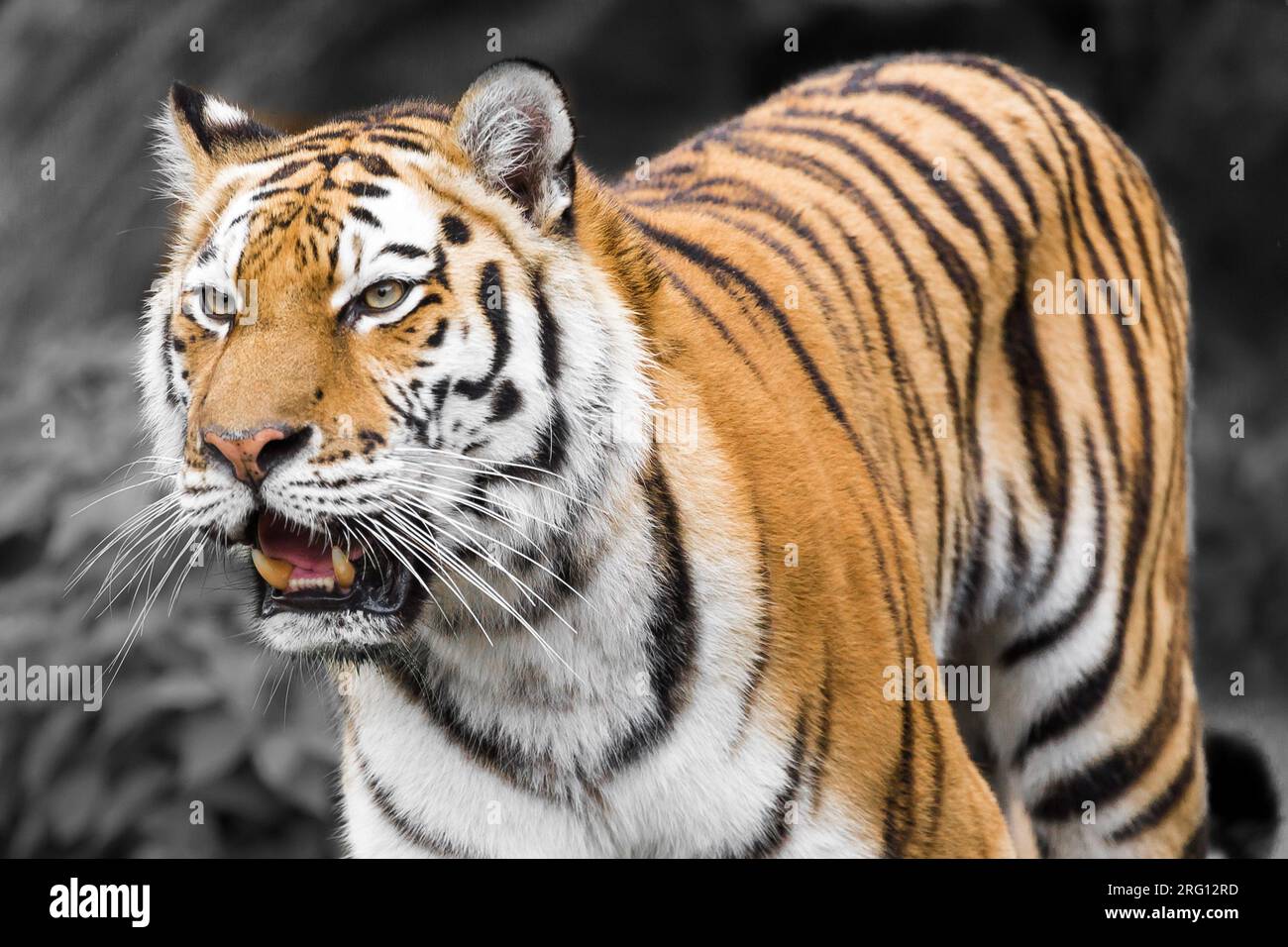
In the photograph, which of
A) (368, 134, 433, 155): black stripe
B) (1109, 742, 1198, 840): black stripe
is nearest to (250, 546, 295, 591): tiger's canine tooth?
(368, 134, 433, 155): black stripe

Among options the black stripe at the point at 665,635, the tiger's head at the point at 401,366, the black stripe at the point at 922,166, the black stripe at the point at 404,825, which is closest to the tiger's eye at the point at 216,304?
the tiger's head at the point at 401,366

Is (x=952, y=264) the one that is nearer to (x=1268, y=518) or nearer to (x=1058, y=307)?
(x=1058, y=307)

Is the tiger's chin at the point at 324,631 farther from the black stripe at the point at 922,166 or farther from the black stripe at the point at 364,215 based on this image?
the black stripe at the point at 922,166

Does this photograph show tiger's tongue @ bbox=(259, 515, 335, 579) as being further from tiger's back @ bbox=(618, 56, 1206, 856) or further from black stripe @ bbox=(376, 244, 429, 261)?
tiger's back @ bbox=(618, 56, 1206, 856)

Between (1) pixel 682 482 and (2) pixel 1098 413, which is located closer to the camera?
(1) pixel 682 482

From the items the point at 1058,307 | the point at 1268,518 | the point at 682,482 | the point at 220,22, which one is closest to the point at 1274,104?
the point at 1268,518

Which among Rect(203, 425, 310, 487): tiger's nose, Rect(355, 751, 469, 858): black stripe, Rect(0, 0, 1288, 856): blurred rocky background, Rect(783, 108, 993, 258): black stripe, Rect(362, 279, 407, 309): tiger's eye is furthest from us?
Rect(0, 0, 1288, 856): blurred rocky background

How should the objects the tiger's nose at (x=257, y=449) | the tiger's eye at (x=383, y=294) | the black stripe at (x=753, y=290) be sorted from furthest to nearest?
the black stripe at (x=753, y=290)
the tiger's eye at (x=383, y=294)
the tiger's nose at (x=257, y=449)

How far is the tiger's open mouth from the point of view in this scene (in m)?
1.60

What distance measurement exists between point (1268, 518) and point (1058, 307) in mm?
2251

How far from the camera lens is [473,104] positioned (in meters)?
1.71

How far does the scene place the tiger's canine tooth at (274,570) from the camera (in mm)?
1607

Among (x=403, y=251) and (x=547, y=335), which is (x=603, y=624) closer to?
(x=547, y=335)

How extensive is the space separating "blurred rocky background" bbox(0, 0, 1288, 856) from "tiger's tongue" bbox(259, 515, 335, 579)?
54.2 inches
